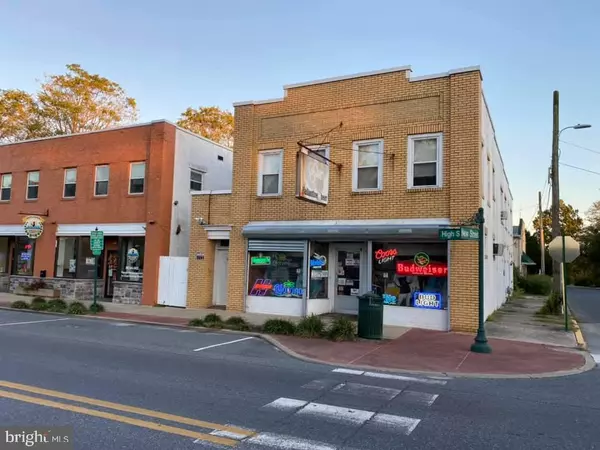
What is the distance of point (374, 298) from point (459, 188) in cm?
422

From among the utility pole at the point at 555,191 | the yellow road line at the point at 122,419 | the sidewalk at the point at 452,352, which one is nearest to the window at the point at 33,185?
the sidewalk at the point at 452,352

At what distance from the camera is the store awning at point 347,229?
13.1 metres

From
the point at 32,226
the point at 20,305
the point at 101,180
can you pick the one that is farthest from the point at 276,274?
the point at 32,226

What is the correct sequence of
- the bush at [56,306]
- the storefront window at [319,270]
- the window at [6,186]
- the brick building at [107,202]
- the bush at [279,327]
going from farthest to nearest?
the window at [6,186]
the brick building at [107,202]
the bush at [56,306]
the storefront window at [319,270]
the bush at [279,327]

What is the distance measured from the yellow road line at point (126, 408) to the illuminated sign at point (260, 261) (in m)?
9.61

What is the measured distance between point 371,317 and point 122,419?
278 inches

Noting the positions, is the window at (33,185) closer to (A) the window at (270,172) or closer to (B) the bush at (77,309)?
(B) the bush at (77,309)

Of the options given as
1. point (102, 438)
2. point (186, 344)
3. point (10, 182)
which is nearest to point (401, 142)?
point (186, 344)

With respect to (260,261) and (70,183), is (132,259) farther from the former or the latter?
(260,261)

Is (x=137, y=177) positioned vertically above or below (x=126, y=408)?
above

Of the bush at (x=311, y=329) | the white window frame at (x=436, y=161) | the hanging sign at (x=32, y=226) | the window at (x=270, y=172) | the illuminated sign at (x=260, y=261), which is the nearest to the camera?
the bush at (x=311, y=329)

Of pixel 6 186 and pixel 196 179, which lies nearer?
pixel 196 179

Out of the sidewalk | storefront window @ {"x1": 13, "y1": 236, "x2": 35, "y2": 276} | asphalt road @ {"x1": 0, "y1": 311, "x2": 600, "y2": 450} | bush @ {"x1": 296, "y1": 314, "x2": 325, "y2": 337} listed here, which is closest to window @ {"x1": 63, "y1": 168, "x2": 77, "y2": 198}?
storefront window @ {"x1": 13, "y1": 236, "x2": 35, "y2": 276}

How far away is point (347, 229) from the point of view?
14.0 metres
